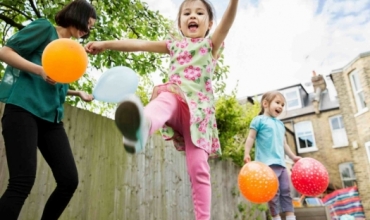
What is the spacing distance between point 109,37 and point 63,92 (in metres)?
3.24

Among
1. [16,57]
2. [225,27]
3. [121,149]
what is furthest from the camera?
[121,149]

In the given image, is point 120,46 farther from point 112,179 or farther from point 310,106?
point 310,106

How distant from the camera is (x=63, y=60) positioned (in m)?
1.62

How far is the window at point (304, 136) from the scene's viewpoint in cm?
1935

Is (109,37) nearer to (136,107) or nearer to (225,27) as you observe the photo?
(225,27)

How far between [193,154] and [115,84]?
0.85 metres

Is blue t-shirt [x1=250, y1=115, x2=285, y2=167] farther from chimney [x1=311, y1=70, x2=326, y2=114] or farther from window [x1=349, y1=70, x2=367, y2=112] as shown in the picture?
chimney [x1=311, y1=70, x2=326, y2=114]

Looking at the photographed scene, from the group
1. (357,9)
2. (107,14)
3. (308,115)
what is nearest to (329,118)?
(308,115)

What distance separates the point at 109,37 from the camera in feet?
16.5

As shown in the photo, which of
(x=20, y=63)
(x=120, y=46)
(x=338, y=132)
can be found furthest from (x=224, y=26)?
(x=338, y=132)

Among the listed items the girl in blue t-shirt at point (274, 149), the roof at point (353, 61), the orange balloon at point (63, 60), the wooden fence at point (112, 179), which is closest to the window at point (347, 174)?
the roof at point (353, 61)

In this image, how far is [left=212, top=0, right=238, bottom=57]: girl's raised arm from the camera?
182 centimetres

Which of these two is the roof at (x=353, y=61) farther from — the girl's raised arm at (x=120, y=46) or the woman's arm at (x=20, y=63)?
the woman's arm at (x=20, y=63)

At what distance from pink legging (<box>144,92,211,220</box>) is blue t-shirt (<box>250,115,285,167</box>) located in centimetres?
190
